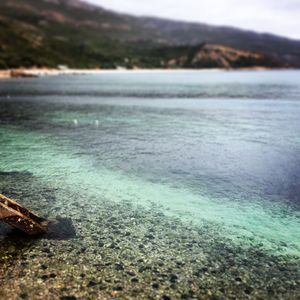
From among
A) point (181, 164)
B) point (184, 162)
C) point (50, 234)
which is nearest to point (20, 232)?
point (50, 234)

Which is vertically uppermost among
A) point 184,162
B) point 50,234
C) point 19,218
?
point 19,218

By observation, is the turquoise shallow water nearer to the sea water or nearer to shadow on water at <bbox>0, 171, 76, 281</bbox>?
the sea water

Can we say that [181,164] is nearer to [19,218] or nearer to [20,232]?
[20,232]

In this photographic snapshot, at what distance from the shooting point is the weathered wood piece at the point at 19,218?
1092 cm

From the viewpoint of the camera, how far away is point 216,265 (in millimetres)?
10148

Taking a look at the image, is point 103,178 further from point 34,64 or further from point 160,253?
point 34,64

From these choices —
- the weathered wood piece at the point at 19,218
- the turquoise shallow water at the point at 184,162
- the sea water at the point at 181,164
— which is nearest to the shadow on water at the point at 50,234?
the weathered wood piece at the point at 19,218

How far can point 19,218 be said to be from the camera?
1123 cm

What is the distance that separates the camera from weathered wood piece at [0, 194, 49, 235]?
35.8 feet

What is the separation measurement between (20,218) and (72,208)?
3236mm

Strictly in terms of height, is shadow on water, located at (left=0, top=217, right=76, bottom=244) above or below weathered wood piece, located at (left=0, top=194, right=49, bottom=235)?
below

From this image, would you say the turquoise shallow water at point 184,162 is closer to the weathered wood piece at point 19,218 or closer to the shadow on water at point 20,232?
the shadow on water at point 20,232

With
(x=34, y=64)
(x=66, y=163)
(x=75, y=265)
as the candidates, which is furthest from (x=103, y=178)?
(x=34, y=64)

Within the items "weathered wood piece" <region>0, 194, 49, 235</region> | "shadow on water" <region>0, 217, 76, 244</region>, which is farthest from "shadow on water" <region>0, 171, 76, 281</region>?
"weathered wood piece" <region>0, 194, 49, 235</region>
